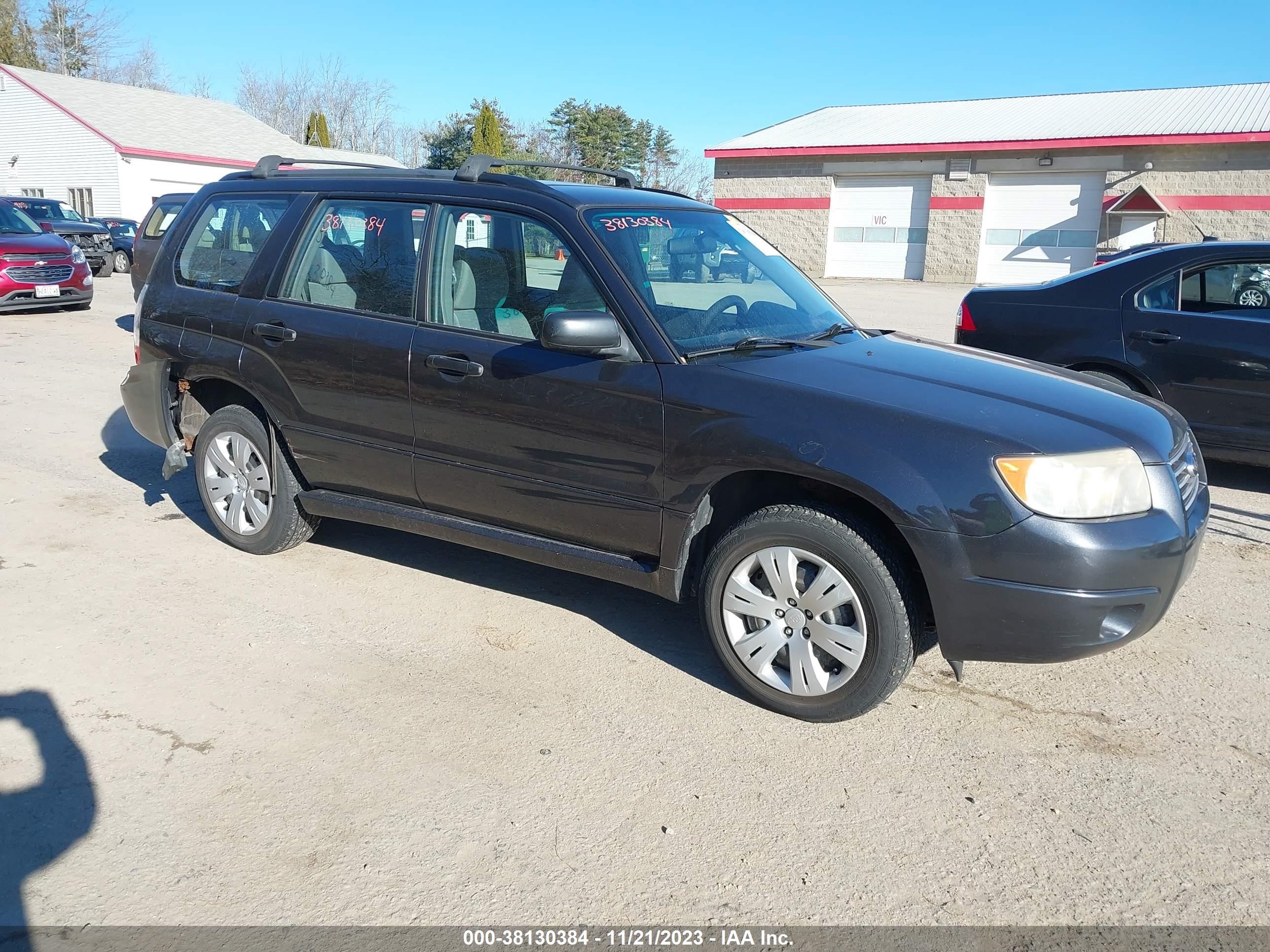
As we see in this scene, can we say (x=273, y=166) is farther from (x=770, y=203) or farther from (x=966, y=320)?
(x=770, y=203)

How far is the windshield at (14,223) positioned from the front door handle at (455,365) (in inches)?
582

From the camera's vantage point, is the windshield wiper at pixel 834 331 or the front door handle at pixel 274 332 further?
the front door handle at pixel 274 332

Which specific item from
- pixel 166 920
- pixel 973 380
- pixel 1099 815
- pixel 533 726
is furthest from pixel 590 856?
pixel 973 380

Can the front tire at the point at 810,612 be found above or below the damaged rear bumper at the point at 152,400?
below

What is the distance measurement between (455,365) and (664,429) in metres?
1.04

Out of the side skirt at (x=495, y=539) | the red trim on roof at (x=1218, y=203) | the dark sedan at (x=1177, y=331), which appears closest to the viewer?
the side skirt at (x=495, y=539)

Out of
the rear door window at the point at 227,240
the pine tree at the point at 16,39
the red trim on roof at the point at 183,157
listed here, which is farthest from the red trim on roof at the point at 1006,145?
the pine tree at the point at 16,39

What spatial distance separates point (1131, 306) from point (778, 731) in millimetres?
4836

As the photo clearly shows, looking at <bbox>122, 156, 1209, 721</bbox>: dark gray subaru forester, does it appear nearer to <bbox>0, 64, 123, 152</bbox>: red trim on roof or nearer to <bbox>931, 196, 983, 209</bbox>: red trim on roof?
<bbox>931, 196, 983, 209</bbox>: red trim on roof

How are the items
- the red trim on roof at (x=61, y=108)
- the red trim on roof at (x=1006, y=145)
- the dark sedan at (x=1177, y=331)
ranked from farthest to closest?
the red trim on roof at (x=61, y=108), the red trim on roof at (x=1006, y=145), the dark sedan at (x=1177, y=331)

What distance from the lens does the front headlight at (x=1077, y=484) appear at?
3.31m

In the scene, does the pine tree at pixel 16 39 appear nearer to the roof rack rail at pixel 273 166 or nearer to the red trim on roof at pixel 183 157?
the red trim on roof at pixel 183 157

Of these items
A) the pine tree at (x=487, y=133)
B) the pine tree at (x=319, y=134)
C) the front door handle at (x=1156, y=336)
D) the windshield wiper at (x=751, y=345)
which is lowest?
the front door handle at (x=1156, y=336)

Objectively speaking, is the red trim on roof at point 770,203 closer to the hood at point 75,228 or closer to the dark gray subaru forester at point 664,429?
the hood at point 75,228
